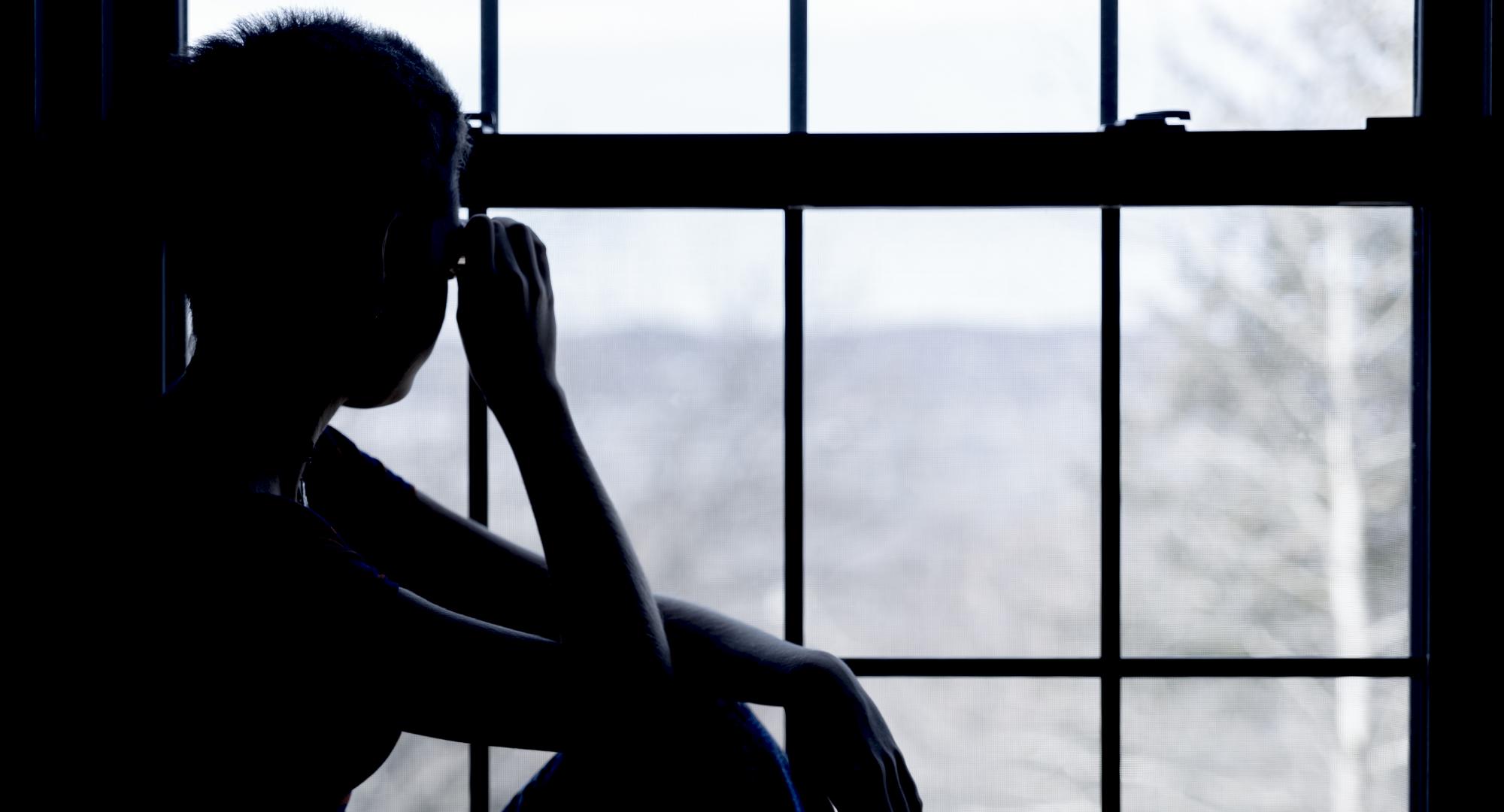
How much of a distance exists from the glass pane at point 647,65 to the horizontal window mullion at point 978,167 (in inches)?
3.5

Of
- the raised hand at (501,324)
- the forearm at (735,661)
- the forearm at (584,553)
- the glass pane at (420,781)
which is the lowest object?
the glass pane at (420,781)

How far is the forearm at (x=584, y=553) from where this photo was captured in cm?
68

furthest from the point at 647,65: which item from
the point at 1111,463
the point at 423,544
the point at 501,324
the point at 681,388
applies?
the point at 1111,463

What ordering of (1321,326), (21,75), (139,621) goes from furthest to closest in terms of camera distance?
(1321,326) → (21,75) → (139,621)

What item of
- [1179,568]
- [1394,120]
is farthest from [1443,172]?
[1179,568]

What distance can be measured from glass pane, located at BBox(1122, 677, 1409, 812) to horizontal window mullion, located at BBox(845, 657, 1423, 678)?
0.01 metres

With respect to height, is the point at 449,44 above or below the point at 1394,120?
above

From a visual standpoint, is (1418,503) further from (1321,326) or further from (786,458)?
(786,458)

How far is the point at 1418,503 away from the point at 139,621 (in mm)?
1304

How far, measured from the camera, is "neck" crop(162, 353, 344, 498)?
0.74 m

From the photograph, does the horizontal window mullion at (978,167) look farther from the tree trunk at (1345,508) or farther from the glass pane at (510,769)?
the glass pane at (510,769)

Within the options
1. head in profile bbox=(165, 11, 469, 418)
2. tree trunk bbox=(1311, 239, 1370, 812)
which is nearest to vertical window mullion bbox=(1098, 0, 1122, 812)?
tree trunk bbox=(1311, 239, 1370, 812)

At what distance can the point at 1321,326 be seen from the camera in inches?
43.0

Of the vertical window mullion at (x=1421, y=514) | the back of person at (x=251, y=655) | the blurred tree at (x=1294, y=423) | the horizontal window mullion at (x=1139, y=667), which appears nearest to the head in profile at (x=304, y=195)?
the back of person at (x=251, y=655)
